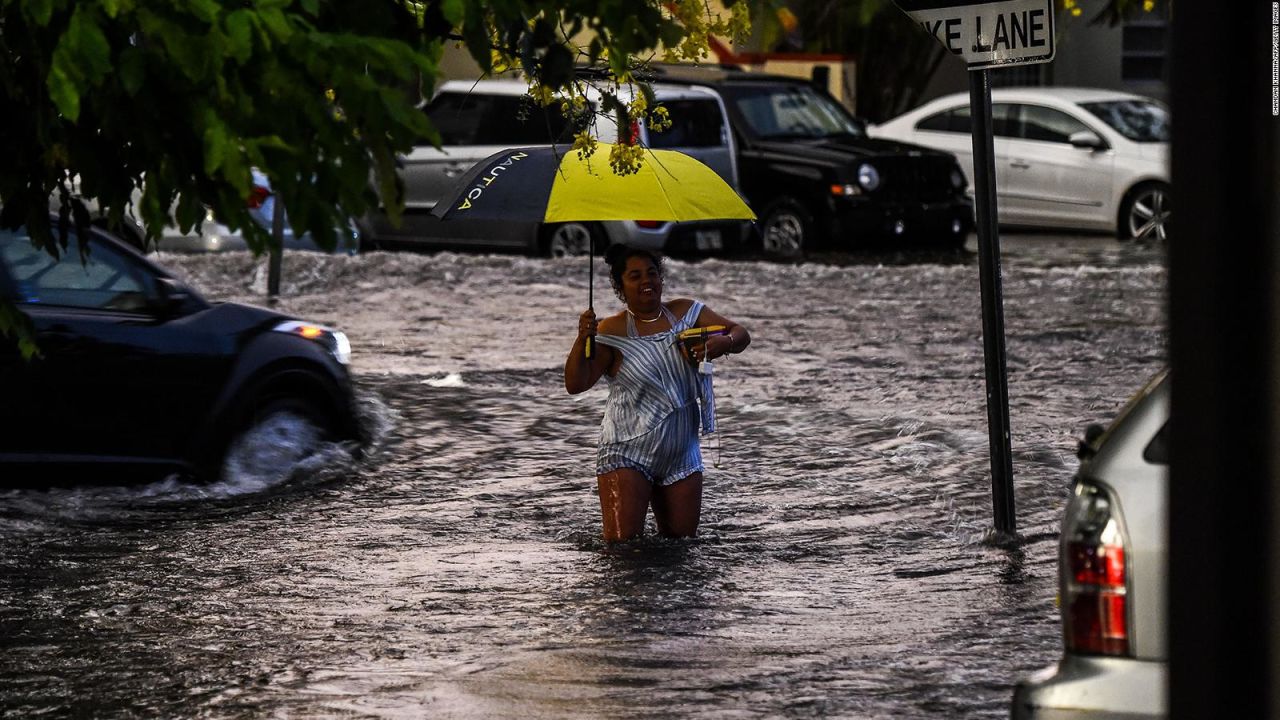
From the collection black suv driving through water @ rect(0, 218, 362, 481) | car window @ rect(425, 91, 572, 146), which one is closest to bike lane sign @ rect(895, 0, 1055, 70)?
black suv driving through water @ rect(0, 218, 362, 481)

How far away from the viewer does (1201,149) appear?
345 cm

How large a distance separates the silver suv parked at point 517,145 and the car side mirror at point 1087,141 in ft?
13.1

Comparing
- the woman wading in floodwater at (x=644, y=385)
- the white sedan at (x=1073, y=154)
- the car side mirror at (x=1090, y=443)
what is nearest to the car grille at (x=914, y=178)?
the white sedan at (x=1073, y=154)

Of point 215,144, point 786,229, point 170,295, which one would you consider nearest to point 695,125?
point 786,229

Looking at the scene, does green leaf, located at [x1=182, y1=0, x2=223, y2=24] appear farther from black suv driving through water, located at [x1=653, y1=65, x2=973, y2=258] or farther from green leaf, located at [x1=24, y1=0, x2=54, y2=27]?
black suv driving through water, located at [x1=653, y1=65, x2=973, y2=258]

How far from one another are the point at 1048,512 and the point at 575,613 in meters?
2.66

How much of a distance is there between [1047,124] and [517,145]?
19.6 ft

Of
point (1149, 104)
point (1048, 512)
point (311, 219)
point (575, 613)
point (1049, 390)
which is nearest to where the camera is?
point (311, 219)

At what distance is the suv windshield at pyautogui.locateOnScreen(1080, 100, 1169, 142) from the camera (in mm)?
23359

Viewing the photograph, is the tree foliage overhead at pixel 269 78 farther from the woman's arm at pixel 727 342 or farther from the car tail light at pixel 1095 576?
the woman's arm at pixel 727 342

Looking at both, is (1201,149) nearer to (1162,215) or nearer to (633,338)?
(633,338)

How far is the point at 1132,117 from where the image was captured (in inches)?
934

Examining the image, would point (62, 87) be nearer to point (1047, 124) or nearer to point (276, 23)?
point (276, 23)

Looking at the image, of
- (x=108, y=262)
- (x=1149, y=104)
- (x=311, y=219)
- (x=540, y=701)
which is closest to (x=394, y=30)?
(x=311, y=219)
